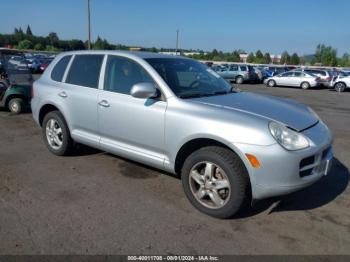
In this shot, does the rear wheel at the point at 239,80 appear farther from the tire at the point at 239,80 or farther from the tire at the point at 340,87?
the tire at the point at 340,87

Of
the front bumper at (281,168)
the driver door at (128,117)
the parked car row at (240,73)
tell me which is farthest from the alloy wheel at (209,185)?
the parked car row at (240,73)

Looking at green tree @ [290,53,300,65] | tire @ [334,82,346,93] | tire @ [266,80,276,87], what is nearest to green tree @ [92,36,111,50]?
tire @ [266,80,276,87]

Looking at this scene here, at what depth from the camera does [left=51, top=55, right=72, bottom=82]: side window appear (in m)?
5.57

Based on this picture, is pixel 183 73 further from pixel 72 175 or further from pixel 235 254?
pixel 235 254

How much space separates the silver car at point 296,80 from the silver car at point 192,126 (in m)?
23.1

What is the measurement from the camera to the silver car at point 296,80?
1021 inches

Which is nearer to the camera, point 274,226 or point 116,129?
point 274,226

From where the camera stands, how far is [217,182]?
368cm

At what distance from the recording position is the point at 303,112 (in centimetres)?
416

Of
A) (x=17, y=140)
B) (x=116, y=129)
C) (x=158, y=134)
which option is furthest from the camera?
(x=17, y=140)

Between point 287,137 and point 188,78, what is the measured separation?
1696mm

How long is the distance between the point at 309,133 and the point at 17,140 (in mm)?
5608

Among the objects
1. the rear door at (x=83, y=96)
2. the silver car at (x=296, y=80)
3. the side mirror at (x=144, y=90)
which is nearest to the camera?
the side mirror at (x=144, y=90)

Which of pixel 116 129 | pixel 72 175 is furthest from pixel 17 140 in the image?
pixel 116 129
